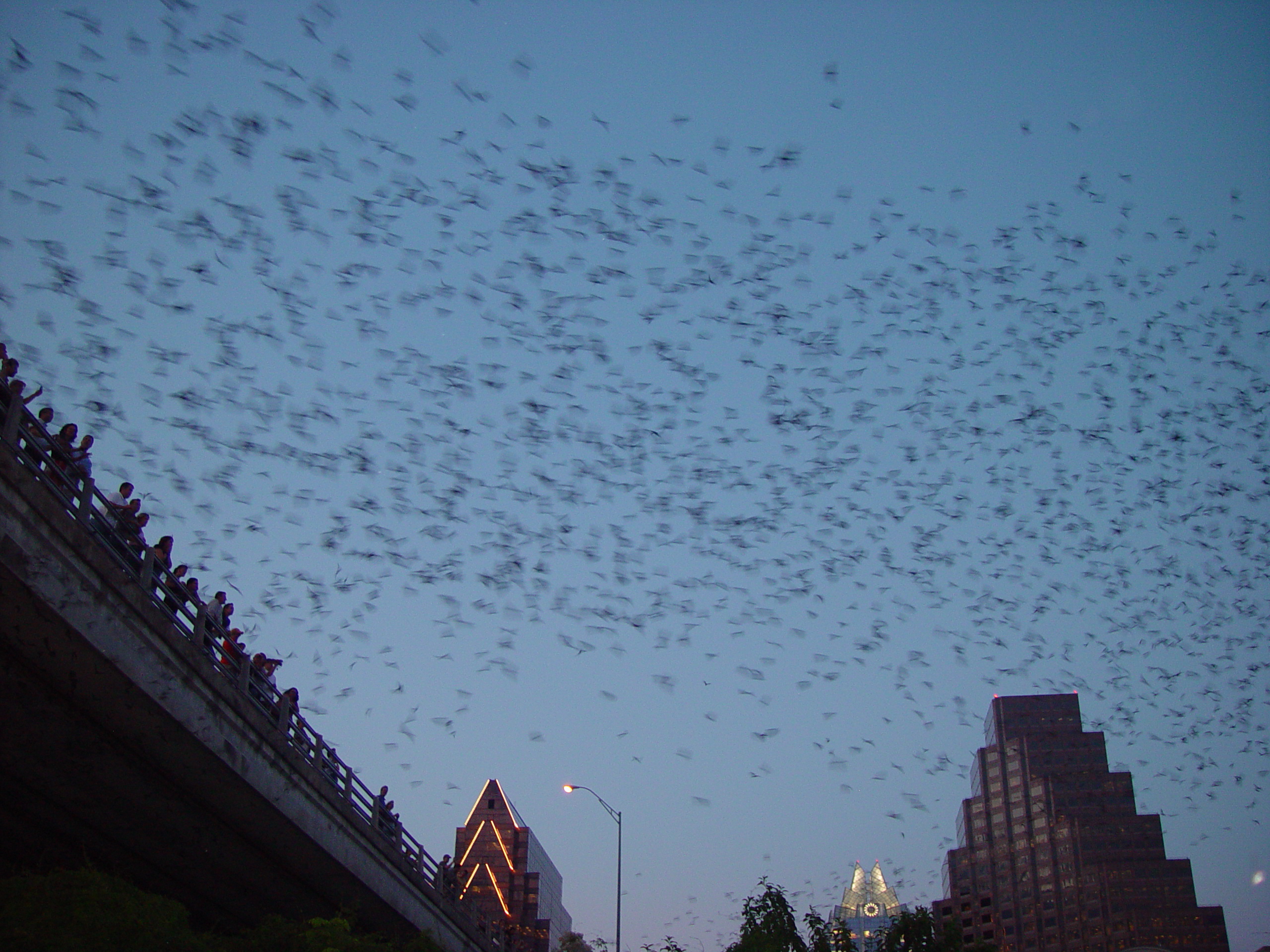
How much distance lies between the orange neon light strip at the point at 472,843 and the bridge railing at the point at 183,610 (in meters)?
76.4

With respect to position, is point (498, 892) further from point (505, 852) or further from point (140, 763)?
point (140, 763)

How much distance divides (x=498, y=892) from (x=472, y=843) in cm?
635

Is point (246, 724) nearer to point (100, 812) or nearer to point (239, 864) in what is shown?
point (100, 812)

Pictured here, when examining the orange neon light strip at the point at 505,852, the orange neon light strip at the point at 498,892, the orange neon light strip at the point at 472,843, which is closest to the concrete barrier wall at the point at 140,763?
the orange neon light strip at the point at 498,892

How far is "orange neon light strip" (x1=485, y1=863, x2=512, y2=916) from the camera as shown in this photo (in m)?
97.6

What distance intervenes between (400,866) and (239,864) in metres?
5.08

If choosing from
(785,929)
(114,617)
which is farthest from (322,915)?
(785,929)

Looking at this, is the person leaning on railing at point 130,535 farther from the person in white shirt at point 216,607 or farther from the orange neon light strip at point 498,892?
the orange neon light strip at point 498,892

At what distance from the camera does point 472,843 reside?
341 ft

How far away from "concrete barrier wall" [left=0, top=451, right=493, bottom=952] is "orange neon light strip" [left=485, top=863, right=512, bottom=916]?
240 ft

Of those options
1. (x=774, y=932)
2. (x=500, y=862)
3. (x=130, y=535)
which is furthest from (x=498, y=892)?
(x=130, y=535)

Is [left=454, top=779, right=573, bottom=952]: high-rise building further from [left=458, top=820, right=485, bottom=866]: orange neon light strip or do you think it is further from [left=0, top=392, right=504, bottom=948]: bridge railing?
[left=0, top=392, right=504, bottom=948]: bridge railing

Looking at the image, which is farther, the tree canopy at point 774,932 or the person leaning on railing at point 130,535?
the tree canopy at point 774,932

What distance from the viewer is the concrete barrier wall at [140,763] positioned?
1608cm
